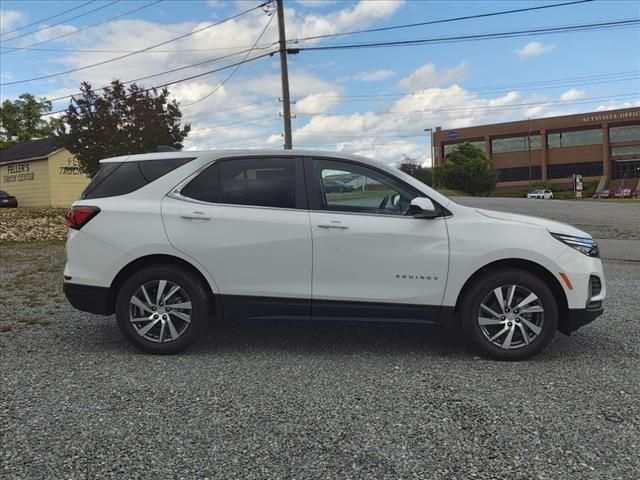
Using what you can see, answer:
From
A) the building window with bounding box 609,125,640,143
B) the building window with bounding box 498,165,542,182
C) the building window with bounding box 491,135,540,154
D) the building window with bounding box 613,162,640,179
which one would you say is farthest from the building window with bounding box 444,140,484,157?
the building window with bounding box 613,162,640,179

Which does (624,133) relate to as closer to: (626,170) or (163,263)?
(626,170)

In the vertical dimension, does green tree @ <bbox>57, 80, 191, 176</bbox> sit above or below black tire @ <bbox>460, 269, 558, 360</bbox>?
above

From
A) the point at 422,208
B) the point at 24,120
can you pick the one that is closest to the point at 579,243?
the point at 422,208

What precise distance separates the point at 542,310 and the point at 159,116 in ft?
77.5

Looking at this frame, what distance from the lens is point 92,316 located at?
616 centimetres

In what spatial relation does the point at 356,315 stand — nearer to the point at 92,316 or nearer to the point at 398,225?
the point at 398,225

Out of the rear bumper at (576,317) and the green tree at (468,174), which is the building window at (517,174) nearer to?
the green tree at (468,174)

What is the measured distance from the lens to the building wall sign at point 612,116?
7338cm

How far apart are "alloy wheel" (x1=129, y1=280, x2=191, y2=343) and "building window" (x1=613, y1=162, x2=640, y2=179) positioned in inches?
3247

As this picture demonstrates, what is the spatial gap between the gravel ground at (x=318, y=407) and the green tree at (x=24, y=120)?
74908mm

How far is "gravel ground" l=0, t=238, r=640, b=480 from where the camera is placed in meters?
2.88

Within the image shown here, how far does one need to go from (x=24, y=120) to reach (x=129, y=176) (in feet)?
258

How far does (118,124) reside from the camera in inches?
990

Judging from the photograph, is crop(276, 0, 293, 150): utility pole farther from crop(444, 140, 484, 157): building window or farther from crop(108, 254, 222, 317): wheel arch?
crop(444, 140, 484, 157): building window
